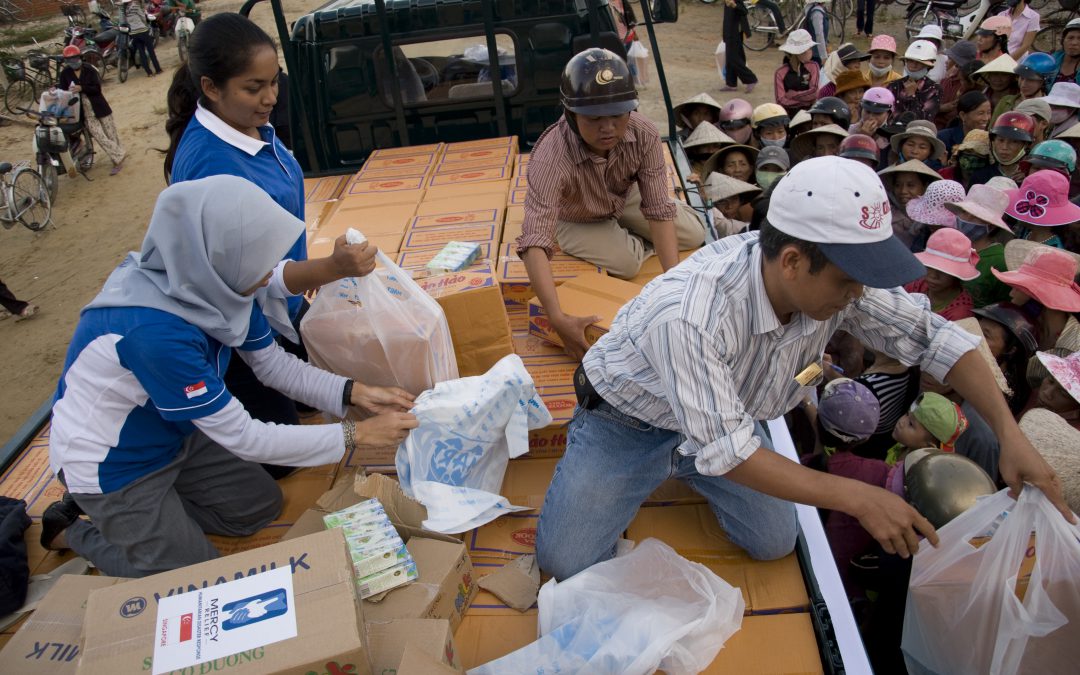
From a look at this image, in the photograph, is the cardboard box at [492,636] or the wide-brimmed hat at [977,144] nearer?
the cardboard box at [492,636]

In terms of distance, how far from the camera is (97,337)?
188 cm

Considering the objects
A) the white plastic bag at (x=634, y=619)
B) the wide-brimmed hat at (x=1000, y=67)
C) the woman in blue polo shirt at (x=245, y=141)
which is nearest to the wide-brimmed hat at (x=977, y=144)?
the wide-brimmed hat at (x=1000, y=67)

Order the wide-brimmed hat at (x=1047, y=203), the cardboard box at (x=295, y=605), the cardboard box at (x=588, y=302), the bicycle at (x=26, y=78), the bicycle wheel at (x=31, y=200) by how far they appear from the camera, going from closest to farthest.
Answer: the cardboard box at (x=295, y=605)
the cardboard box at (x=588, y=302)
the wide-brimmed hat at (x=1047, y=203)
the bicycle wheel at (x=31, y=200)
the bicycle at (x=26, y=78)

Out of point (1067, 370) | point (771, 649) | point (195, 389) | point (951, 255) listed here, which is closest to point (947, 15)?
point (951, 255)

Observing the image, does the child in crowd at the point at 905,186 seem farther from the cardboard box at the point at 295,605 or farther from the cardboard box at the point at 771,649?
the cardboard box at the point at 295,605

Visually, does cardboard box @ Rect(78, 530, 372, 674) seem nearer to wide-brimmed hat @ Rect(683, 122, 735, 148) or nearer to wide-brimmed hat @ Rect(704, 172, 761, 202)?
wide-brimmed hat @ Rect(704, 172, 761, 202)

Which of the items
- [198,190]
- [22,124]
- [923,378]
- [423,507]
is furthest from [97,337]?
[22,124]

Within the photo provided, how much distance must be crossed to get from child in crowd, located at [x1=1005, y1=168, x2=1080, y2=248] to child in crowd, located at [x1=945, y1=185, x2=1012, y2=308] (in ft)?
0.26

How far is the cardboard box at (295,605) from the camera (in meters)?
1.35

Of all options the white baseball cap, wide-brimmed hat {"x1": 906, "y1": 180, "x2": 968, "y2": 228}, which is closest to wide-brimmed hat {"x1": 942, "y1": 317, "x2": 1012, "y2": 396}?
wide-brimmed hat {"x1": 906, "y1": 180, "x2": 968, "y2": 228}

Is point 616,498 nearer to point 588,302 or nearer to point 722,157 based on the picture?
point 588,302

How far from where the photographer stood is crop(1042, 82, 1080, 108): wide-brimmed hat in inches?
176

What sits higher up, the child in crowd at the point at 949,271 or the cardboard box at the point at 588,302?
the cardboard box at the point at 588,302

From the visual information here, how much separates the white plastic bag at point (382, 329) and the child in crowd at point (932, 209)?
2.61 m
